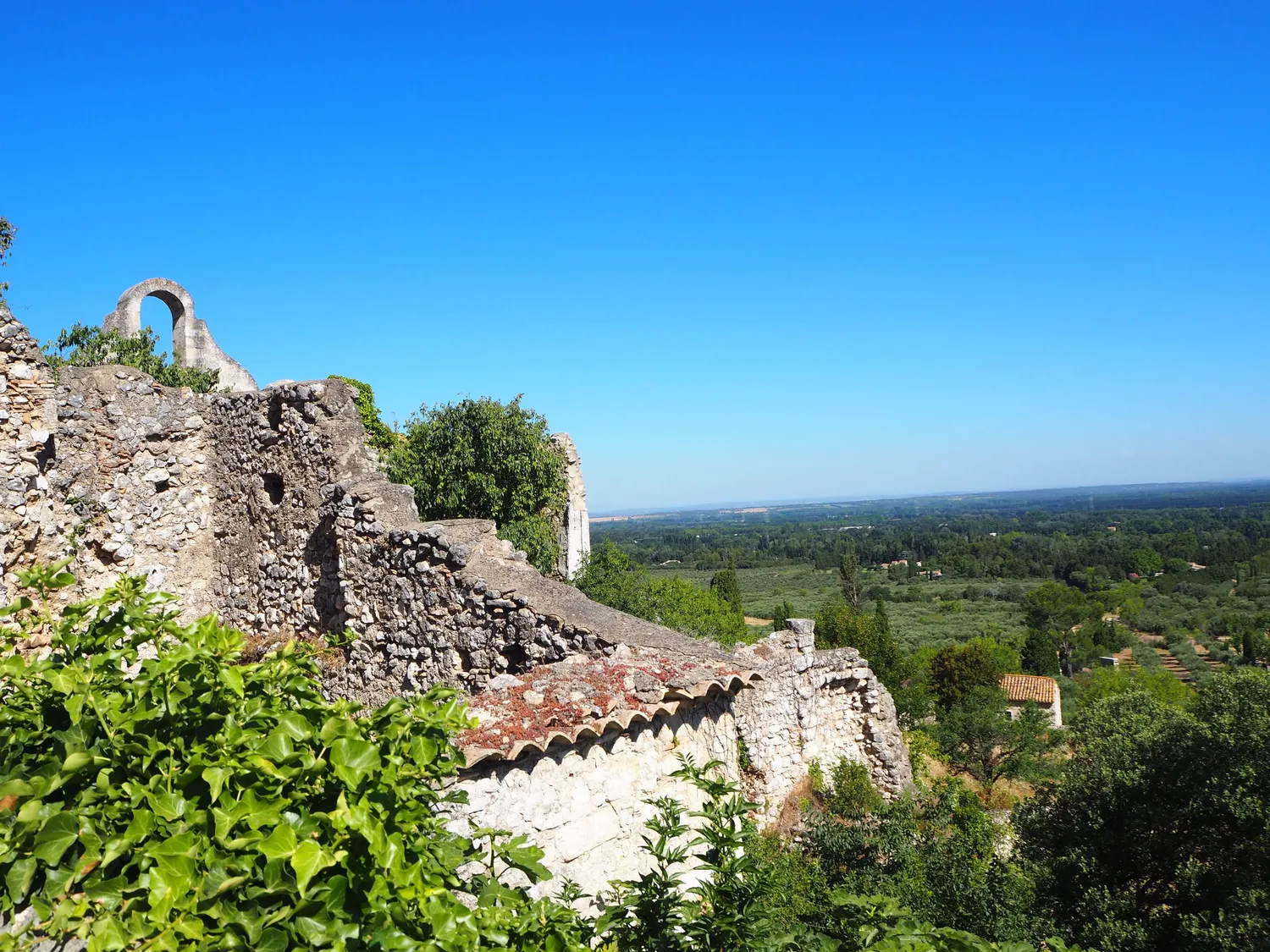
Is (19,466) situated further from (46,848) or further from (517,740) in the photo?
(46,848)

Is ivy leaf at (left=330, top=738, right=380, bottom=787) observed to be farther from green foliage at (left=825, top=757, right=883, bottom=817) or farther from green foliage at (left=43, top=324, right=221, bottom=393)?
green foliage at (left=43, top=324, right=221, bottom=393)

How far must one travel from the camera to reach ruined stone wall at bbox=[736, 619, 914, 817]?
12062 mm

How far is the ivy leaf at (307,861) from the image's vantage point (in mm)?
1881

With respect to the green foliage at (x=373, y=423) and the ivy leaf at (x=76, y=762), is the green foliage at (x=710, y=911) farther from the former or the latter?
the green foliage at (x=373, y=423)

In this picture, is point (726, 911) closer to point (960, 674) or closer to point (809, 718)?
point (809, 718)

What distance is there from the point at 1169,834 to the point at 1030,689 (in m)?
30.5

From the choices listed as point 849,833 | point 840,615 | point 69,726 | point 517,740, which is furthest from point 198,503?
point 840,615

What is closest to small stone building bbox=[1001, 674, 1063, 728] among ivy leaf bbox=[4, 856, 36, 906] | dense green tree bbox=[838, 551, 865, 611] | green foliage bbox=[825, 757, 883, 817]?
dense green tree bbox=[838, 551, 865, 611]

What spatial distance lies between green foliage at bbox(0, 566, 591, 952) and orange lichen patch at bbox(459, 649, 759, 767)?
1792 mm

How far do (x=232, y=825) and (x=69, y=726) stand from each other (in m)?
0.79

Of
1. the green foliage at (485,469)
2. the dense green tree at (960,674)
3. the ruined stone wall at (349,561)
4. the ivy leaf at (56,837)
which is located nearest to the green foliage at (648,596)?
the green foliage at (485,469)

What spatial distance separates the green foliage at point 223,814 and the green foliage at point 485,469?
12.2 m

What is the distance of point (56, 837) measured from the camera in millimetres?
2076

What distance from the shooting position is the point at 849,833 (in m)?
10.1
